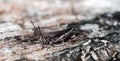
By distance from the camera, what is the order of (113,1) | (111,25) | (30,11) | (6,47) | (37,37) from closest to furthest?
(6,47) < (37,37) < (111,25) < (30,11) < (113,1)

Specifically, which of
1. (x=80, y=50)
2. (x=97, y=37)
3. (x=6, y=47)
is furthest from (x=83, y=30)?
(x=6, y=47)

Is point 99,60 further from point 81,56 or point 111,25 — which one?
point 111,25

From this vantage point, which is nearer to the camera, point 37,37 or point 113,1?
point 37,37

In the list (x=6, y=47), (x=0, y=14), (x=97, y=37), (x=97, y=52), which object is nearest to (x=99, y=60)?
(x=97, y=52)

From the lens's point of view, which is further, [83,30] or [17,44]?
[83,30]

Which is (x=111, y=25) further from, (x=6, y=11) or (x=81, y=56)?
(x=6, y=11)

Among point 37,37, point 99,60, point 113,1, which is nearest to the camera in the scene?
point 99,60

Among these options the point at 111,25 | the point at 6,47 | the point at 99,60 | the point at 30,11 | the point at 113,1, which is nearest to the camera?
the point at 99,60

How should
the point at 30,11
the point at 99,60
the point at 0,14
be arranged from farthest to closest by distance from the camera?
the point at 30,11, the point at 0,14, the point at 99,60
